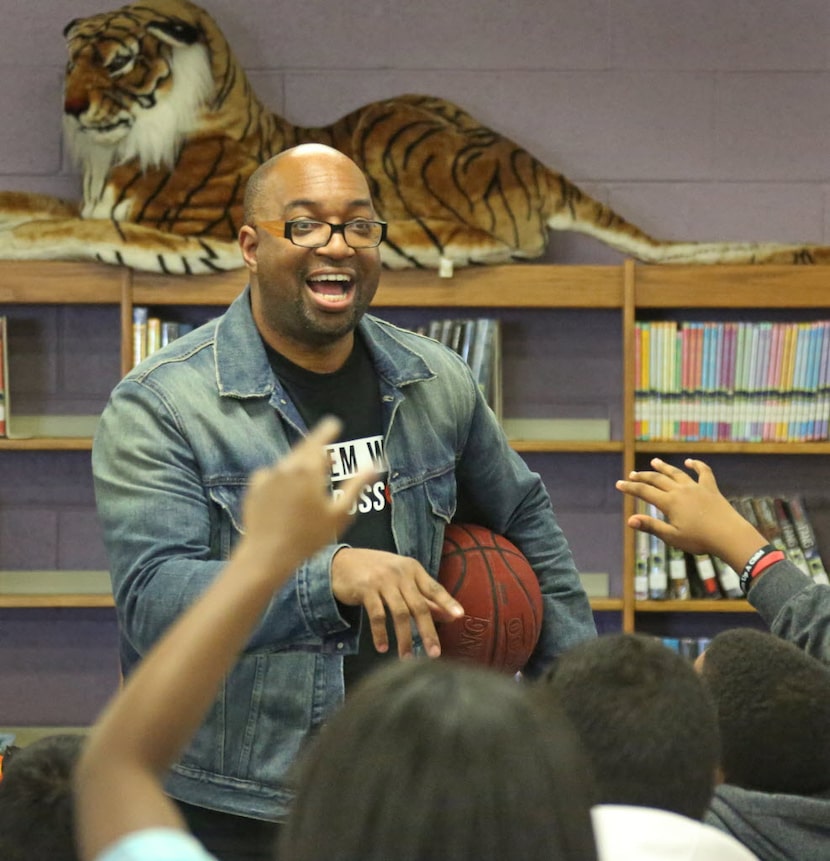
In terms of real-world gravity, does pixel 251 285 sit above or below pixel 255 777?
above

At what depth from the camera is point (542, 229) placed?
3764 millimetres

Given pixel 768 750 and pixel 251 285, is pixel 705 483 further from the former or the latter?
pixel 251 285

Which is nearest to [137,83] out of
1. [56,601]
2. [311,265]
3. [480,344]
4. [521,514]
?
[480,344]

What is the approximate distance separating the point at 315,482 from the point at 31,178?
3.32 m

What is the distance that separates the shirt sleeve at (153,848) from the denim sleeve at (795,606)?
4.07 feet

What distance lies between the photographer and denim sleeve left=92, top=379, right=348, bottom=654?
1.73 m

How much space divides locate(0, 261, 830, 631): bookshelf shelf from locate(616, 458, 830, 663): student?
5.77 ft

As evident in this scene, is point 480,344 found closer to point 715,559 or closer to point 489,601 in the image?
point 715,559

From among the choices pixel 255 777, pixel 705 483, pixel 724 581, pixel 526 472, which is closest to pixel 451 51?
pixel 724 581

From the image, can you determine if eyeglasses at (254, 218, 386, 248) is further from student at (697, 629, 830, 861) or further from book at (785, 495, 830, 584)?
book at (785, 495, 830, 584)

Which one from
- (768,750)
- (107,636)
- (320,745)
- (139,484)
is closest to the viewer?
(320,745)

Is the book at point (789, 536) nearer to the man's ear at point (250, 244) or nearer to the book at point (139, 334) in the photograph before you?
the book at point (139, 334)

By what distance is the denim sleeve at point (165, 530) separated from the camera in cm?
173

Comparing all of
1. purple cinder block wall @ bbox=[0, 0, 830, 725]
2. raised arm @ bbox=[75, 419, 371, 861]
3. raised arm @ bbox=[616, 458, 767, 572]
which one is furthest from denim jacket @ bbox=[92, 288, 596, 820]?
purple cinder block wall @ bbox=[0, 0, 830, 725]
